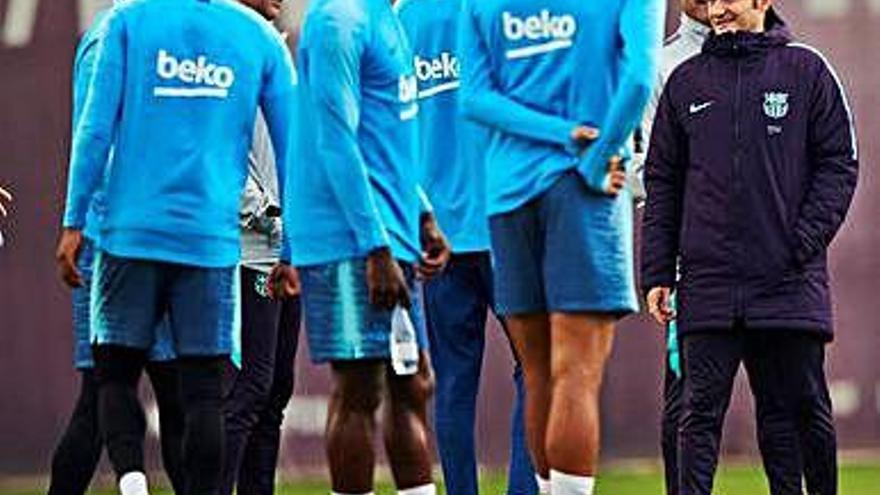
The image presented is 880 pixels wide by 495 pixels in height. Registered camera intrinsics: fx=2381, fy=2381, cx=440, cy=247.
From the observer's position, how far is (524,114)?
5.53 meters

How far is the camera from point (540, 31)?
557 centimetres

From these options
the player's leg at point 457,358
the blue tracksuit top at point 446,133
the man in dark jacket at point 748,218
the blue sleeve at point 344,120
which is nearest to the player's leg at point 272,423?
the player's leg at point 457,358

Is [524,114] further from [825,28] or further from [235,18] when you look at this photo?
[825,28]

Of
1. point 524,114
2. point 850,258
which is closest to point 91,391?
point 524,114

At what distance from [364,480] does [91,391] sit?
112 cm

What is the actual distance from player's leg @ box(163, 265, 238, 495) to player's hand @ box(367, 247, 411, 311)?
0.49 metres

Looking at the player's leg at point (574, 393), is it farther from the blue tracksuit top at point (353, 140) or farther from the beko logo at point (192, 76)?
the beko logo at point (192, 76)

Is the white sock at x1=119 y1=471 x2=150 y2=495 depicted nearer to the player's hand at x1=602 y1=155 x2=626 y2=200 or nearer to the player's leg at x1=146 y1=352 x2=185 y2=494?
the player's leg at x1=146 y1=352 x2=185 y2=494

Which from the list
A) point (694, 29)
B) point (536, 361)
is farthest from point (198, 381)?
point (694, 29)

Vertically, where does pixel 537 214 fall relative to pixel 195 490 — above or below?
above

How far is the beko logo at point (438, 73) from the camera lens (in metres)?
6.75

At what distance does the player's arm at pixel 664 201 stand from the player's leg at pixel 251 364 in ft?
3.71

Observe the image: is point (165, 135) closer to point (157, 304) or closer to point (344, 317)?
point (157, 304)

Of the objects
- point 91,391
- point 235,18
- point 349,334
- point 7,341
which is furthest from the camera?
point 7,341
